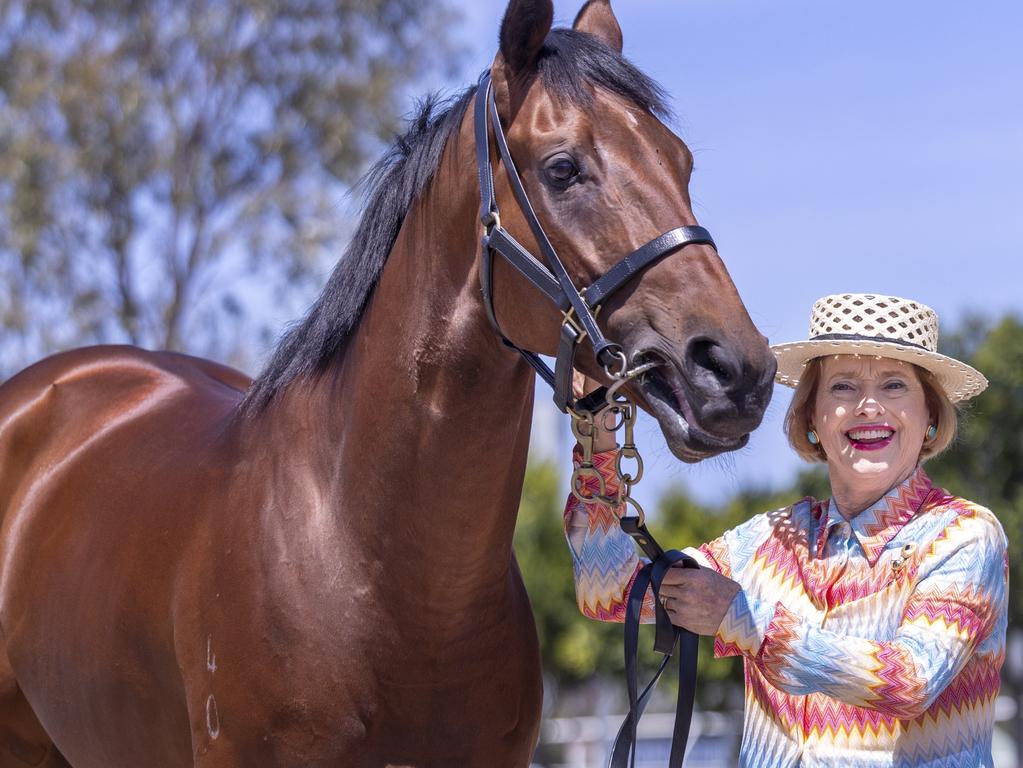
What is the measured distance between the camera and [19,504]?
424cm

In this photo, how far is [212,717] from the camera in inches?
116

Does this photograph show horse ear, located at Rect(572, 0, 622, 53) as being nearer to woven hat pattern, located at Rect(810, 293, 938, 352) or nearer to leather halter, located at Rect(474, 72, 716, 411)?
leather halter, located at Rect(474, 72, 716, 411)

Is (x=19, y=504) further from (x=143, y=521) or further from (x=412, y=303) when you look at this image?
(x=412, y=303)

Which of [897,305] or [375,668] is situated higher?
[897,305]

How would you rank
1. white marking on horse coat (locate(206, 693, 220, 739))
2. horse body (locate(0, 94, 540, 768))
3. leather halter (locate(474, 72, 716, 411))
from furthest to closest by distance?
white marking on horse coat (locate(206, 693, 220, 739)), horse body (locate(0, 94, 540, 768)), leather halter (locate(474, 72, 716, 411))

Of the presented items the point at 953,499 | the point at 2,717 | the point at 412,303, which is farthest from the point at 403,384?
the point at 2,717

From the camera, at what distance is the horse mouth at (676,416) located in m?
2.39

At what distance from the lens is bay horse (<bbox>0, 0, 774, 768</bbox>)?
254 centimetres

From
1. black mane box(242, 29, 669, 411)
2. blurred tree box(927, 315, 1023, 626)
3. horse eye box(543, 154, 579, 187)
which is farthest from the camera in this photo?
blurred tree box(927, 315, 1023, 626)

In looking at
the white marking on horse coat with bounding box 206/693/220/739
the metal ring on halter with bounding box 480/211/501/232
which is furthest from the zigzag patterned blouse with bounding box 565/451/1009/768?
the white marking on horse coat with bounding box 206/693/220/739

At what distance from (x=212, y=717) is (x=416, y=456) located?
0.77 metres

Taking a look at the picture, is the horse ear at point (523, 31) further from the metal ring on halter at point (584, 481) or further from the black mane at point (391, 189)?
the metal ring on halter at point (584, 481)

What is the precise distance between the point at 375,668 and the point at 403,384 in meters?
0.62

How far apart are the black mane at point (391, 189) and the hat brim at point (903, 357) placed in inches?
28.2
